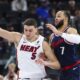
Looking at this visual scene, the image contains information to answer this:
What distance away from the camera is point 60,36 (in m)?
6.80

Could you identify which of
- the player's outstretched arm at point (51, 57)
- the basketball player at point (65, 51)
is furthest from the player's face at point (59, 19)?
the player's outstretched arm at point (51, 57)

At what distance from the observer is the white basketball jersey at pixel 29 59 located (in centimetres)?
691

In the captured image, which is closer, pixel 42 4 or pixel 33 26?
pixel 33 26

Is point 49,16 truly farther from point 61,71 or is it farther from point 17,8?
point 61,71

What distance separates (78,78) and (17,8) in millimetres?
8559

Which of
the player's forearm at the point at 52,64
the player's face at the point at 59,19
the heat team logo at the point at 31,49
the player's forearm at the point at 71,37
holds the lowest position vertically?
the player's forearm at the point at 52,64

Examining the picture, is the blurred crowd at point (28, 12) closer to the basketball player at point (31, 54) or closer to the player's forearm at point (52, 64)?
the basketball player at point (31, 54)

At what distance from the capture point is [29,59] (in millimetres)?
6914

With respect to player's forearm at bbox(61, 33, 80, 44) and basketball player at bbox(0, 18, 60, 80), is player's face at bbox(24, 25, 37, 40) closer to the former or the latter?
basketball player at bbox(0, 18, 60, 80)

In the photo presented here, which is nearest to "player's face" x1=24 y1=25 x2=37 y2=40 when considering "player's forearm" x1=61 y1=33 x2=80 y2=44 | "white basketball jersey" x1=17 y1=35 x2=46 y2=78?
"white basketball jersey" x1=17 y1=35 x2=46 y2=78

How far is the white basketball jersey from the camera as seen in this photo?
691cm

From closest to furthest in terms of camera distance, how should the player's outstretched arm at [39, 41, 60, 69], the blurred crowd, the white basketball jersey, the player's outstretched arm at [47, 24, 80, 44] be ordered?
the player's outstretched arm at [47, 24, 80, 44] → the player's outstretched arm at [39, 41, 60, 69] → the white basketball jersey → the blurred crowd

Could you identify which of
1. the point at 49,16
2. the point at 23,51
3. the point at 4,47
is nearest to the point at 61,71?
the point at 23,51

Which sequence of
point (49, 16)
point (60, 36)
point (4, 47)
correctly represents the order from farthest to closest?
point (49, 16)
point (4, 47)
point (60, 36)
